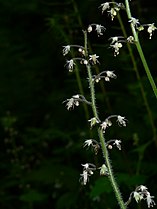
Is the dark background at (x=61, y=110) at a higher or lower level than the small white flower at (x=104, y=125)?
higher

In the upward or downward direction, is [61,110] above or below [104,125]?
above

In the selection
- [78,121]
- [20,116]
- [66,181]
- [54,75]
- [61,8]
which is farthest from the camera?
[54,75]

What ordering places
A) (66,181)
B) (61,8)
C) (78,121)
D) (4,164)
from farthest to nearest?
(61,8), (78,121), (4,164), (66,181)

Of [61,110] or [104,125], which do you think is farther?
[61,110]

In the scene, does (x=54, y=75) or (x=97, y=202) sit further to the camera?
(x=54, y=75)

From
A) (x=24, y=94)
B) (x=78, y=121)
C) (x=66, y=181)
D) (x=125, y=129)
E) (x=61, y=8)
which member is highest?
(x=61, y=8)

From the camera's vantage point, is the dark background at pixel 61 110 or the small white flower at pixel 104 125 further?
the dark background at pixel 61 110

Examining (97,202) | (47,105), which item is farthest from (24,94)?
(97,202)

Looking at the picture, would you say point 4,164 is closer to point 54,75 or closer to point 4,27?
point 54,75
